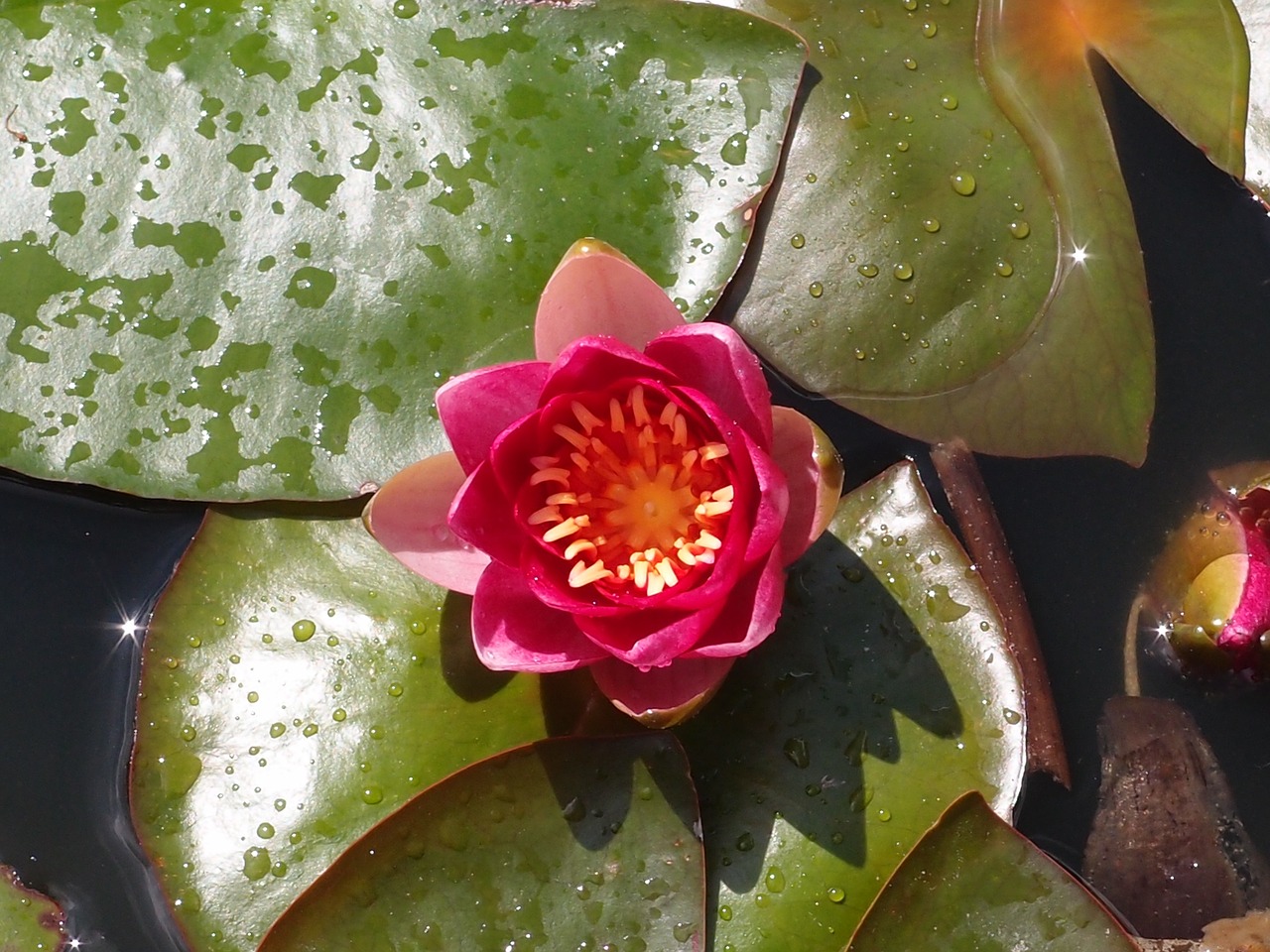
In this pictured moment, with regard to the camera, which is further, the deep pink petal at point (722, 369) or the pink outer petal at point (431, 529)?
the pink outer petal at point (431, 529)

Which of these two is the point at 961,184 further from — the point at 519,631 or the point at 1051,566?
the point at 519,631

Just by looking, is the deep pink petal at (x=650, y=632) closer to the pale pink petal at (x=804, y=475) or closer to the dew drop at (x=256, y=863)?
the pale pink petal at (x=804, y=475)

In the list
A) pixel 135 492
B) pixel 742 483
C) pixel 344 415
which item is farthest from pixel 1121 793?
pixel 135 492

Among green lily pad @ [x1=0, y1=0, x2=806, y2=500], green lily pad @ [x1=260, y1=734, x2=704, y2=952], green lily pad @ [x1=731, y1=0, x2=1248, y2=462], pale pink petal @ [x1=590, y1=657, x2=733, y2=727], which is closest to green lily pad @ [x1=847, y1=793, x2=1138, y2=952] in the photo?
green lily pad @ [x1=260, y1=734, x2=704, y2=952]

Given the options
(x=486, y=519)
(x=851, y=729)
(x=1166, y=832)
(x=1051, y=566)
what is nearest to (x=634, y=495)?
Answer: (x=486, y=519)

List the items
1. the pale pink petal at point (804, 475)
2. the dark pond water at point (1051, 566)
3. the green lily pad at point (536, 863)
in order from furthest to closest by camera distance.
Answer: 1. the dark pond water at point (1051, 566)
2. the green lily pad at point (536, 863)
3. the pale pink petal at point (804, 475)

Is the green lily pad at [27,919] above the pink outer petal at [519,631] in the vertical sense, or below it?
below

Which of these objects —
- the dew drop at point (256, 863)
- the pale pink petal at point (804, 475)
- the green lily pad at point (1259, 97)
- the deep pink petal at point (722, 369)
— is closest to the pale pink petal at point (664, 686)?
the pale pink petal at point (804, 475)

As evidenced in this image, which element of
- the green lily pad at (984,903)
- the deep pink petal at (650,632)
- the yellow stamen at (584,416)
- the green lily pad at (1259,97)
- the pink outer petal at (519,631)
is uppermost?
the green lily pad at (1259,97)

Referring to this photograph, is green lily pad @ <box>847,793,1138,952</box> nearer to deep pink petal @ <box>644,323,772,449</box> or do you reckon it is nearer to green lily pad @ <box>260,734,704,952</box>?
green lily pad @ <box>260,734,704,952</box>
